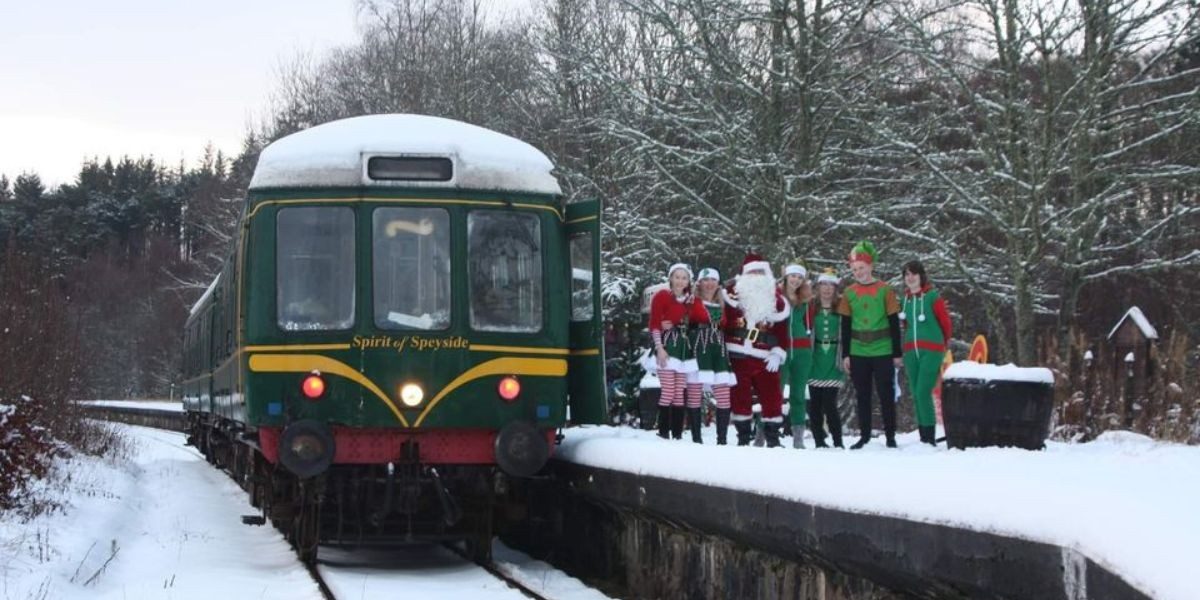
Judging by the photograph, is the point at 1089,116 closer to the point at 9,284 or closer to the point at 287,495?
the point at 287,495

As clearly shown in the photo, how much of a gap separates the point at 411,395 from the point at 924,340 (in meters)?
3.43

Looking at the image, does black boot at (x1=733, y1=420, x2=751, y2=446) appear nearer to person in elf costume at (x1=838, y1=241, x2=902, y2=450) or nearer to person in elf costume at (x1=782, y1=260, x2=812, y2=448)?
person in elf costume at (x1=782, y1=260, x2=812, y2=448)

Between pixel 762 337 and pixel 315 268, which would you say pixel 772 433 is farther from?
pixel 315 268

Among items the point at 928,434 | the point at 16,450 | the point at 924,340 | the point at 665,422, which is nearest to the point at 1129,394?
the point at 928,434

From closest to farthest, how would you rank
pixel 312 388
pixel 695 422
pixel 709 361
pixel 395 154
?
pixel 312 388 → pixel 395 154 → pixel 709 361 → pixel 695 422

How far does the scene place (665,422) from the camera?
36.2 feet

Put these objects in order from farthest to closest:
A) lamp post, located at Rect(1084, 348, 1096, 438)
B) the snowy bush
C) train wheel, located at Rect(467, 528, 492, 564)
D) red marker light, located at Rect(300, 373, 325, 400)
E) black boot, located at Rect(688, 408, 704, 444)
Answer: lamp post, located at Rect(1084, 348, 1096, 438)
black boot, located at Rect(688, 408, 704, 444)
the snowy bush
train wheel, located at Rect(467, 528, 492, 564)
red marker light, located at Rect(300, 373, 325, 400)

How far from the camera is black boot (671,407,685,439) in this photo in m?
11.0

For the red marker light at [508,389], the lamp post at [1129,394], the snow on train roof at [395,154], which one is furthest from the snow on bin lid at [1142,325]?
the red marker light at [508,389]

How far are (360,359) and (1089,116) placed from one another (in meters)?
7.28

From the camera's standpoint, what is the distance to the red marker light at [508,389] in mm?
10047

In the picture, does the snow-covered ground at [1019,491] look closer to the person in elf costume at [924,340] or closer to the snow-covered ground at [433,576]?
the snow-covered ground at [433,576]

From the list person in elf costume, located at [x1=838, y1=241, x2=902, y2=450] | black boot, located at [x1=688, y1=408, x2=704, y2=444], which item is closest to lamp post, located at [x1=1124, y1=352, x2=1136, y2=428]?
person in elf costume, located at [x1=838, y1=241, x2=902, y2=450]

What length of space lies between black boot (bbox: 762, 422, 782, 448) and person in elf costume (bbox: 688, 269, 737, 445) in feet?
0.94
